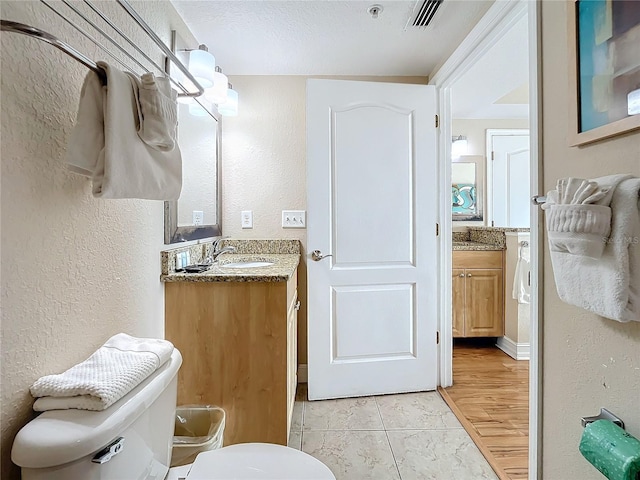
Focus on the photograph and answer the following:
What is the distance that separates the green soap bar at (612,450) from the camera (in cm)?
70

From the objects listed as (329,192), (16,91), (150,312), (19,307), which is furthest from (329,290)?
(16,91)

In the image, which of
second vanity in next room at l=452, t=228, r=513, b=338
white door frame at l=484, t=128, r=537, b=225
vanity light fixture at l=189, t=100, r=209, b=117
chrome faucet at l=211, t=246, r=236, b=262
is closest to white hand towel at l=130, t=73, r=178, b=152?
vanity light fixture at l=189, t=100, r=209, b=117

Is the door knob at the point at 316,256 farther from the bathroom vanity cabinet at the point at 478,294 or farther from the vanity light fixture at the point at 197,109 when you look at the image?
the bathroom vanity cabinet at the point at 478,294

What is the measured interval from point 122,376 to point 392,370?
1723mm

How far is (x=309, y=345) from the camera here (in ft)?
6.64

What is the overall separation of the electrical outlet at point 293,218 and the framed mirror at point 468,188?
69.9 inches

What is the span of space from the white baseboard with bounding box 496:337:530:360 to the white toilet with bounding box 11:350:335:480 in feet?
7.83

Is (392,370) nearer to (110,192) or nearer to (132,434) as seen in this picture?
(132,434)

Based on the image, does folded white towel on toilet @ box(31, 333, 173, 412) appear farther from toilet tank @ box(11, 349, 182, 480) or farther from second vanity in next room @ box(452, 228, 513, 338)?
second vanity in next room @ box(452, 228, 513, 338)

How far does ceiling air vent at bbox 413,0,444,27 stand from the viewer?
1.49 meters

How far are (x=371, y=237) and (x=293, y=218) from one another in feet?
1.88

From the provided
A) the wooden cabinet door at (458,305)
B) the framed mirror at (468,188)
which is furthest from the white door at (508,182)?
the wooden cabinet door at (458,305)

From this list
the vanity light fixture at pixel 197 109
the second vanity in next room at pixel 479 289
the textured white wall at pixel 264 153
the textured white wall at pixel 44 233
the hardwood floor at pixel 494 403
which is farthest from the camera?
the second vanity in next room at pixel 479 289

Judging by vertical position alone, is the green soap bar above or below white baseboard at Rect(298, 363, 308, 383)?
above
